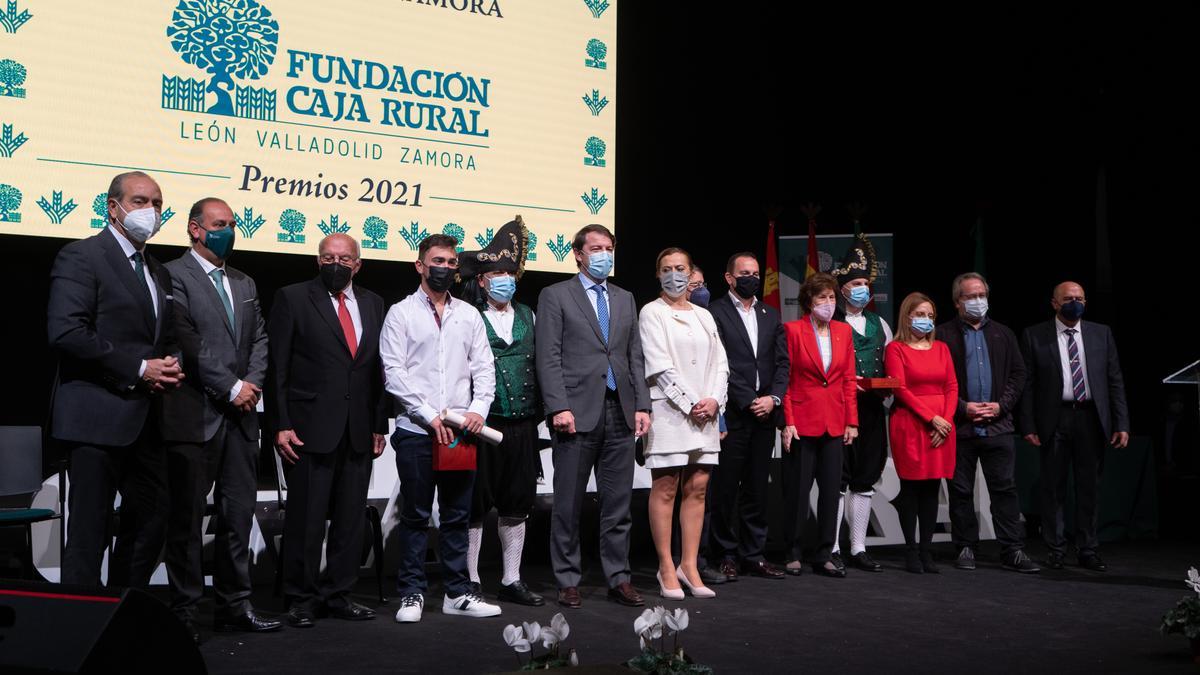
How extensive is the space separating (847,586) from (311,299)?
2746 mm

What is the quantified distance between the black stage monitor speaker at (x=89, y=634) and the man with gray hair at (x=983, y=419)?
15.0 feet

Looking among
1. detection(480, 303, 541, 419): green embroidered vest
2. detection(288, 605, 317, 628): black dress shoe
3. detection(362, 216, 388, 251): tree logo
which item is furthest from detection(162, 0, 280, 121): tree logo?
detection(288, 605, 317, 628): black dress shoe

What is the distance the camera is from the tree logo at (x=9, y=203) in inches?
199

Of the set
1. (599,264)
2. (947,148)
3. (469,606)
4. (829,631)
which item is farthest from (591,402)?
(947,148)

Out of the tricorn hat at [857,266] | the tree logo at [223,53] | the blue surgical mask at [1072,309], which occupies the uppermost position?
the tree logo at [223,53]

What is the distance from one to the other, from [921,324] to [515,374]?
2.22m

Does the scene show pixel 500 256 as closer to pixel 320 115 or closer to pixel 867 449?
pixel 320 115

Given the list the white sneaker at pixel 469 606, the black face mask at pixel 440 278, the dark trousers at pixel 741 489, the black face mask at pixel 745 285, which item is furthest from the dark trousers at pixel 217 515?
the black face mask at pixel 745 285

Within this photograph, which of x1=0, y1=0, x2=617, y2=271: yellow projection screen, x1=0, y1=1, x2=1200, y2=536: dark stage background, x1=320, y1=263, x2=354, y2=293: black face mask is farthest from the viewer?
x1=0, y1=1, x2=1200, y2=536: dark stage background

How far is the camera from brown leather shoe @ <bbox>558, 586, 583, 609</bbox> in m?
4.65

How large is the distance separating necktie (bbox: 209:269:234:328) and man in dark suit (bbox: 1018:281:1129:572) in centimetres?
402

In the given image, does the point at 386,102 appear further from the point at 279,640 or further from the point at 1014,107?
the point at 1014,107

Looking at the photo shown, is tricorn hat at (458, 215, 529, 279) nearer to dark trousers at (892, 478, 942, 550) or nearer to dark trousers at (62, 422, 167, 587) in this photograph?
dark trousers at (62, 422, 167, 587)

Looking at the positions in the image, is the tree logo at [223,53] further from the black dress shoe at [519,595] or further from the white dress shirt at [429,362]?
the black dress shoe at [519,595]
